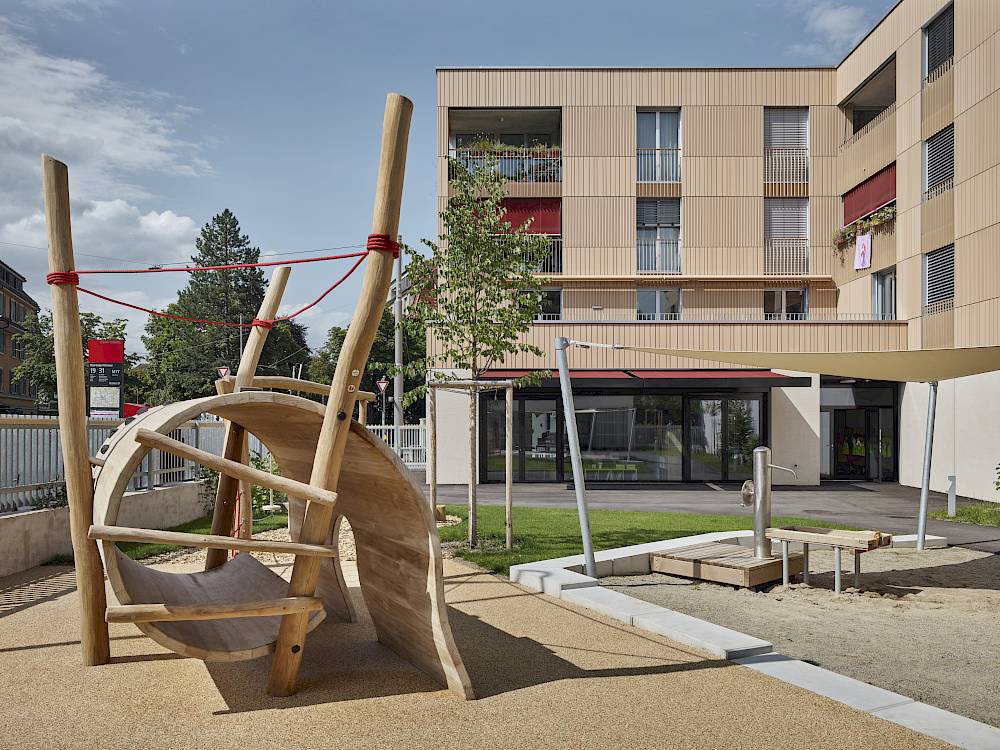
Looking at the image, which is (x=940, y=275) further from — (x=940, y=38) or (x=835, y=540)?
(x=835, y=540)

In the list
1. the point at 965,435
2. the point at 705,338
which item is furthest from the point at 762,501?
the point at 705,338

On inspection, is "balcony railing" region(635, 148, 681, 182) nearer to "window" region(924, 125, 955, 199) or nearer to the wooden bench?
"window" region(924, 125, 955, 199)

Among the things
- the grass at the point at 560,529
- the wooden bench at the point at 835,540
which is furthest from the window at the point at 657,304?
the wooden bench at the point at 835,540

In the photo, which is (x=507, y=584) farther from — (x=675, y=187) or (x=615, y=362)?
(x=675, y=187)

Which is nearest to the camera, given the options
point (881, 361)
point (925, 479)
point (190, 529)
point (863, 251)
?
point (881, 361)

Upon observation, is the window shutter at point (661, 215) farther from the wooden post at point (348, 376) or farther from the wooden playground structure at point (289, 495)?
the wooden post at point (348, 376)

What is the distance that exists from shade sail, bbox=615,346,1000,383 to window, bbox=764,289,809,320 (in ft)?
51.6

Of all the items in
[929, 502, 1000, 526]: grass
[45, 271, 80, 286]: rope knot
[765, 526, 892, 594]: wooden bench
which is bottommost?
[929, 502, 1000, 526]: grass

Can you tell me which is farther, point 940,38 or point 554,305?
point 554,305

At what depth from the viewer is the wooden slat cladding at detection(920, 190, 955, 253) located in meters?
19.6

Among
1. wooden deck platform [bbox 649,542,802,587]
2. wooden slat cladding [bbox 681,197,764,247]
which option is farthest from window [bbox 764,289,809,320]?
wooden deck platform [bbox 649,542,802,587]

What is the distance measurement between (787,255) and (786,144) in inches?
128

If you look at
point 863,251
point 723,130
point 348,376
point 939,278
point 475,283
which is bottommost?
point 348,376

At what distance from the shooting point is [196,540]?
14.4ft
